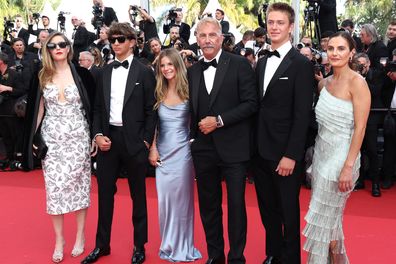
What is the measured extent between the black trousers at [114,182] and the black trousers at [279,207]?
94 cm

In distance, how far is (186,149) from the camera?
3.80 m

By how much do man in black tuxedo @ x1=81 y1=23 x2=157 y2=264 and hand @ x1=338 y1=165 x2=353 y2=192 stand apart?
1.45 meters

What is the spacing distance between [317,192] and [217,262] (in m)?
1.03

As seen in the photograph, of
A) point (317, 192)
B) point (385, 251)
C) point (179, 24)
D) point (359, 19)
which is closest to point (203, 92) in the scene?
point (317, 192)

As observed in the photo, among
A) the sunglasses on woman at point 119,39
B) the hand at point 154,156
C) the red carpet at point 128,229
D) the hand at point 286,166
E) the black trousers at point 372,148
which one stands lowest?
the red carpet at point 128,229

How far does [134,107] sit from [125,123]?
0.14 m

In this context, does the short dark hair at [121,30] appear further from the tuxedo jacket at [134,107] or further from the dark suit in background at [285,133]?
the dark suit in background at [285,133]

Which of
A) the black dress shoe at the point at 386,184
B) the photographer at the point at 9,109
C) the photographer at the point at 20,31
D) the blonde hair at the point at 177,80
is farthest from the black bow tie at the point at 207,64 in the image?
the photographer at the point at 20,31

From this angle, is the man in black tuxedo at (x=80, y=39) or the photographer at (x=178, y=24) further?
the man in black tuxedo at (x=80, y=39)

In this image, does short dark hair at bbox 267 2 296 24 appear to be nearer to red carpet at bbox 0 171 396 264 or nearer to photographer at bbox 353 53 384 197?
red carpet at bbox 0 171 396 264

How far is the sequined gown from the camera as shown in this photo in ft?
12.7

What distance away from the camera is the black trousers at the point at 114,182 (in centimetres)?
377

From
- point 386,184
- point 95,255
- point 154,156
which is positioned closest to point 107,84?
point 154,156

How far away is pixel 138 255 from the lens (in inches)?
153
